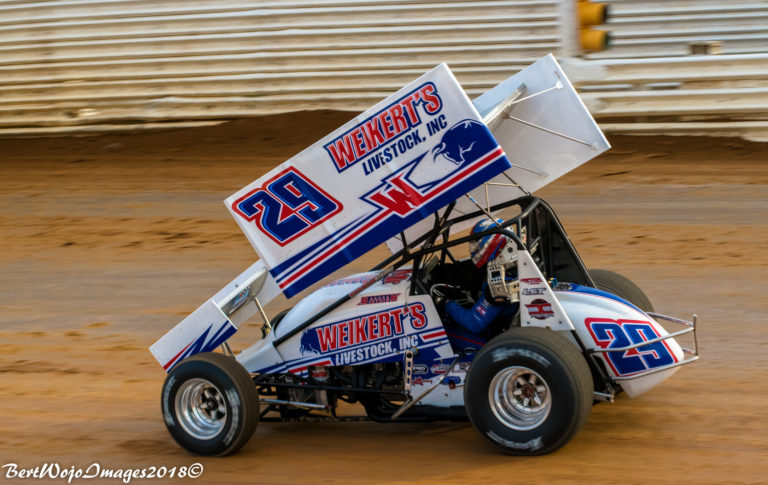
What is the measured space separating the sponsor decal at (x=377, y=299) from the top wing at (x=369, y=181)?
0.49 m

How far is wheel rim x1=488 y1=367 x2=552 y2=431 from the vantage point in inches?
228

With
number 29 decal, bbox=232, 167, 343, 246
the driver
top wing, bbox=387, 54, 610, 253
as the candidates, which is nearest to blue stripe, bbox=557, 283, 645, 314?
the driver

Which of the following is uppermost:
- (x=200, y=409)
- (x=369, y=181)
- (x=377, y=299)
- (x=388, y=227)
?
(x=369, y=181)

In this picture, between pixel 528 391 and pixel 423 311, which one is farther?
pixel 423 311

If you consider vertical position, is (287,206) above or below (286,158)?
below

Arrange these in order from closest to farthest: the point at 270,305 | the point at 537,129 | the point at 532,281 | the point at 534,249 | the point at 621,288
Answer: the point at 532,281
the point at 534,249
the point at 537,129
the point at 621,288
the point at 270,305

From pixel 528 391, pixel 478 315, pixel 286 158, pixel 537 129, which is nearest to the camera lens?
pixel 528 391

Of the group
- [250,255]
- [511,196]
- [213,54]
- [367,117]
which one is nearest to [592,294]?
[511,196]

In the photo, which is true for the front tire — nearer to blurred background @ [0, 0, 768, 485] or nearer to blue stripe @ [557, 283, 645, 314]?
blurred background @ [0, 0, 768, 485]

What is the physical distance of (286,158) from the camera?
51.2 feet

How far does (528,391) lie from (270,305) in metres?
4.95

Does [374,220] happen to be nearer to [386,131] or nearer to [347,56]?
[386,131]

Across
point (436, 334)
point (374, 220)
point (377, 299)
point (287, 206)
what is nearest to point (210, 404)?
point (377, 299)

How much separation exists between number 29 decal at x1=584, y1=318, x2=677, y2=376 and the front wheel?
41cm
